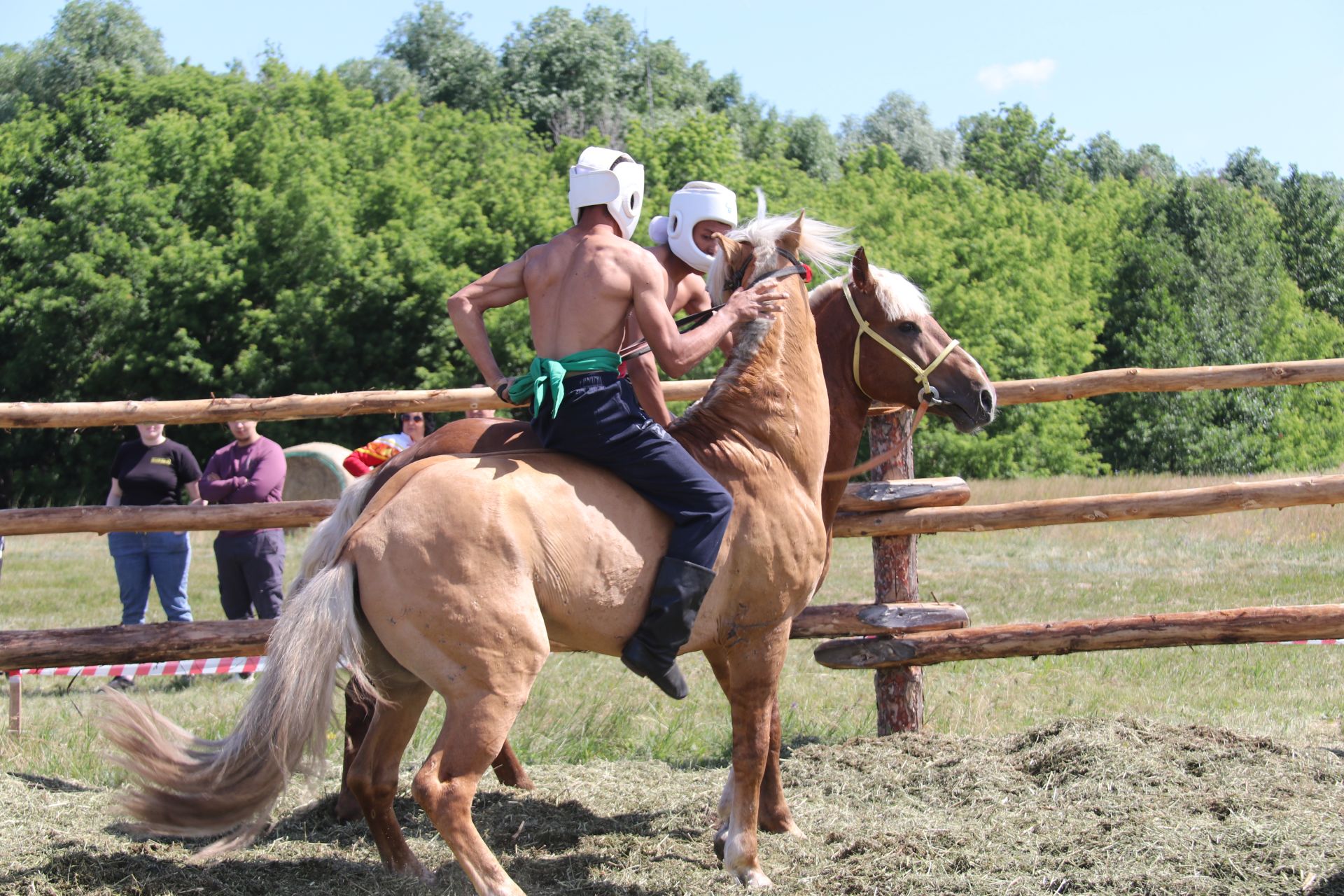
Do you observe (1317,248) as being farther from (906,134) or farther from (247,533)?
(247,533)

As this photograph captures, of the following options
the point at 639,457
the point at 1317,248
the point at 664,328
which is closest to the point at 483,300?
the point at 664,328

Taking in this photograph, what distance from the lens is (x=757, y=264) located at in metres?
4.71

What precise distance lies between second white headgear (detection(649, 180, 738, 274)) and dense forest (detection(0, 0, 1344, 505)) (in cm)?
1808

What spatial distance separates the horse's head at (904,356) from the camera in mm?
5105

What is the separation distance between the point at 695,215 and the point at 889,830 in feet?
9.46

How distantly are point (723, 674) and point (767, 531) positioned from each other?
1026 mm

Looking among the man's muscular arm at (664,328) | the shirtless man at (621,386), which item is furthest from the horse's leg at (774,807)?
the man's muscular arm at (664,328)

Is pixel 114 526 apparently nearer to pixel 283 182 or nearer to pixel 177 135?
pixel 283 182

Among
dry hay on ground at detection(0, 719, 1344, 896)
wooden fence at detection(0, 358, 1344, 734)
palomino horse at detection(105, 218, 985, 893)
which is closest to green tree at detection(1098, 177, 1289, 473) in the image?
wooden fence at detection(0, 358, 1344, 734)

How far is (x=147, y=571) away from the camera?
9539 mm

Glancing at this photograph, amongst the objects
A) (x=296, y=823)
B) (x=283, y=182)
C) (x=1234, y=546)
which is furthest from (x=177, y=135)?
(x=296, y=823)

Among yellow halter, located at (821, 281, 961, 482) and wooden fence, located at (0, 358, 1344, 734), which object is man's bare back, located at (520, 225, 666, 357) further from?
wooden fence, located at (0, 358, 1344, 734)

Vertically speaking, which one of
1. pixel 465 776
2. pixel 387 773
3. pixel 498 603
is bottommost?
pixel 387 773

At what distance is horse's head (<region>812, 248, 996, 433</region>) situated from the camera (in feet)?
16.8
